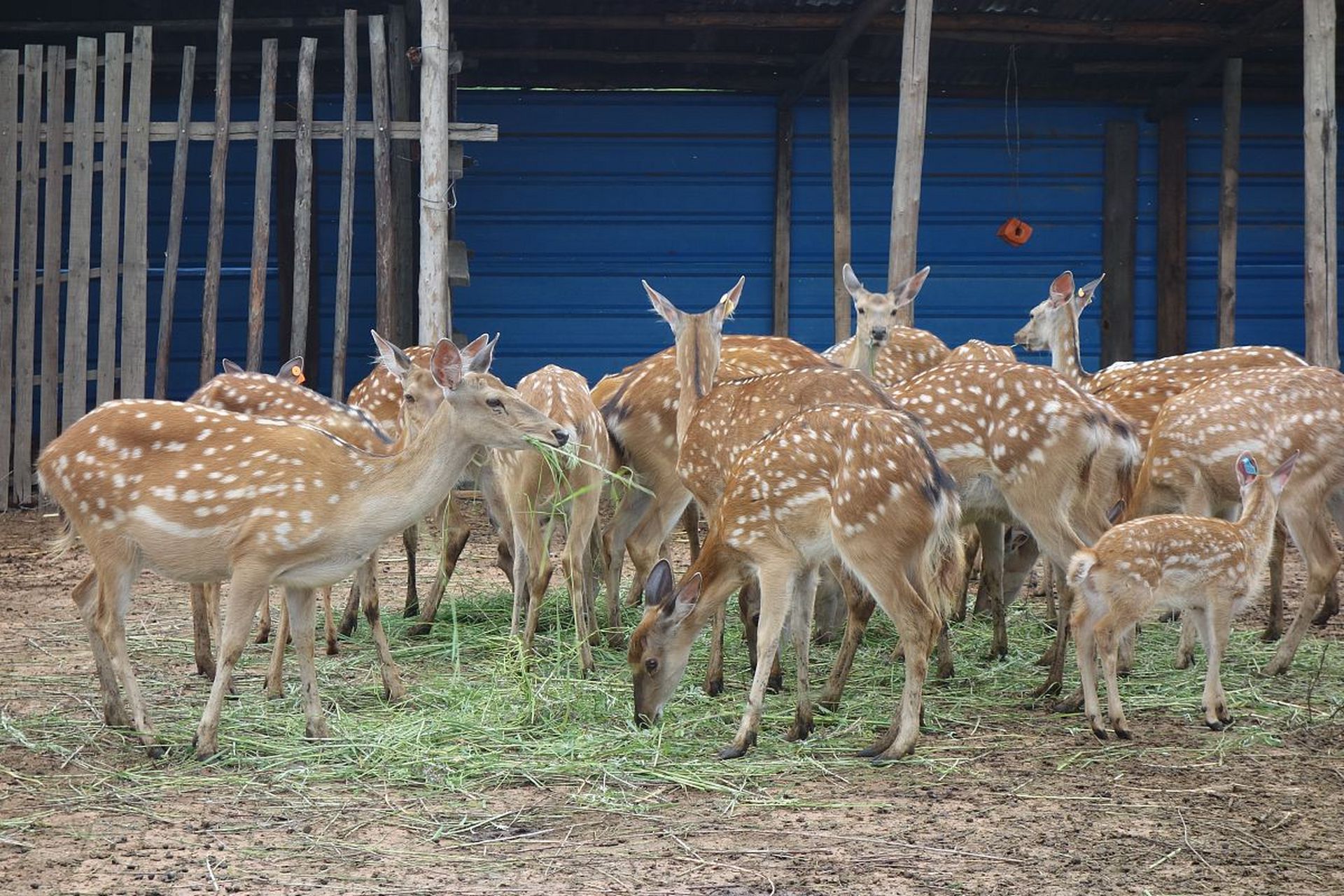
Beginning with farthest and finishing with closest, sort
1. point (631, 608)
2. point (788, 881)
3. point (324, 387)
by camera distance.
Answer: point (324, 387), point (631, 608), point (788, 881)

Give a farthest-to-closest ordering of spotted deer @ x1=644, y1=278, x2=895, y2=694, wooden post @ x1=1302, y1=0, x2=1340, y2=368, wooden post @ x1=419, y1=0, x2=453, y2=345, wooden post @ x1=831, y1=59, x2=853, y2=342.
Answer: wooden post @ x1=831, y1=59, x2=853, y2=342
wooden post @ x1=419, y1=0, x2=453, y2=345
wooden post @ x1=1302, y1=0, x2=1340, y2=368
spotted deer @ x1=644, y1=278, x2=895, y2=694

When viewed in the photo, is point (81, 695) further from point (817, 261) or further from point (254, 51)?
point (817, 261)

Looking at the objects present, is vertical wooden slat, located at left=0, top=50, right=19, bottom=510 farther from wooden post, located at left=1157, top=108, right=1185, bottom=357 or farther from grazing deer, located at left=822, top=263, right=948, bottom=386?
wooden post, located at left=1157, top=108, right=1185, bottom=357

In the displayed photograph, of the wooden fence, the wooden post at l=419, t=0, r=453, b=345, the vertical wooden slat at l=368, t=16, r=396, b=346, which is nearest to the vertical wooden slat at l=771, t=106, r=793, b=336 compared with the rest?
the wooden fence

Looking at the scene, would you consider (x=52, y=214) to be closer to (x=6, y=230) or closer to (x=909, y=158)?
(x=6, y=230)

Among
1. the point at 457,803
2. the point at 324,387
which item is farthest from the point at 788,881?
the point at 324,387

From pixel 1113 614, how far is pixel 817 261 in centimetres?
910

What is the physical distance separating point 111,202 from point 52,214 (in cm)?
45

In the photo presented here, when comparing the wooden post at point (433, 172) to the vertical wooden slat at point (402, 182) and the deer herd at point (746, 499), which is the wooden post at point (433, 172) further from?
the deer herd at point (746, 499)

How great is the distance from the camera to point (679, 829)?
15.4 ft

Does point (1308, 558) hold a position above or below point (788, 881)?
above

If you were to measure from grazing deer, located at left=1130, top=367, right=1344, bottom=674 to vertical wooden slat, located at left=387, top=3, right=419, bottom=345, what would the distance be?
601 cm

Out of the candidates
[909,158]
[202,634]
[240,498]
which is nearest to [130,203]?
[202,634]

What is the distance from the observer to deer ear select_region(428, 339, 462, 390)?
551 centimetres
